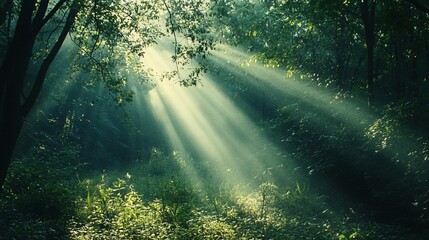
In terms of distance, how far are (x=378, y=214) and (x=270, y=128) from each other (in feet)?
30.2

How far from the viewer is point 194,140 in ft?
111

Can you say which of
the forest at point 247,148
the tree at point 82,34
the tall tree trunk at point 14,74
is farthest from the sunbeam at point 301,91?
the tall tree trunk at point 14,74

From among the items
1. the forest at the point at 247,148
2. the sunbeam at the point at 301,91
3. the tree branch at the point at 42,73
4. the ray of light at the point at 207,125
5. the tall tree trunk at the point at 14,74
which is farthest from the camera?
the ray of light at the point at 207,125

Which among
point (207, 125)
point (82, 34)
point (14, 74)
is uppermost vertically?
point (207, 125)

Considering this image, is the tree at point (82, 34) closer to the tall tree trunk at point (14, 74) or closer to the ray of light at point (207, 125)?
the tall tree trunk at point (14, 74)

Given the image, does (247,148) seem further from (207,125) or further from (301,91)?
(207,125)

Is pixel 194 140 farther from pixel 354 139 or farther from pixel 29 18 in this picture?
pixel 29 18

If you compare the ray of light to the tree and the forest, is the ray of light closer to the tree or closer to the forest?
the forest

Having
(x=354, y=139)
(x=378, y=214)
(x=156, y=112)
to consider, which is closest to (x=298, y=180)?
(x=354, y=139)

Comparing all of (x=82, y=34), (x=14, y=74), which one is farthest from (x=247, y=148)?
(x=14, y=74)

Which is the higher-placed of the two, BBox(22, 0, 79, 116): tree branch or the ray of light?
the ray of light

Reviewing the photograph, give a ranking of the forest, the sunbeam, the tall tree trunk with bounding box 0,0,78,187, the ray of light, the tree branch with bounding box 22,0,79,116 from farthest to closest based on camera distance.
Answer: the ray of light → the sunbeam → the tree branch with bounding box 22,0,79,116 → the forest → the tall tree trunk with bounding box 0,0,78,187

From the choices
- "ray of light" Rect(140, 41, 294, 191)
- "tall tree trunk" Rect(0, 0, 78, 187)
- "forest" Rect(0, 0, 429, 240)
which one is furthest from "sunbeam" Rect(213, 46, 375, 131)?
"tall tree trunk" Rect(0, 0, 78, 187)

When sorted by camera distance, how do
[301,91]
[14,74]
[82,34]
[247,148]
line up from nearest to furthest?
[14,74] < [82,34] < [301,91] < [247,148]
